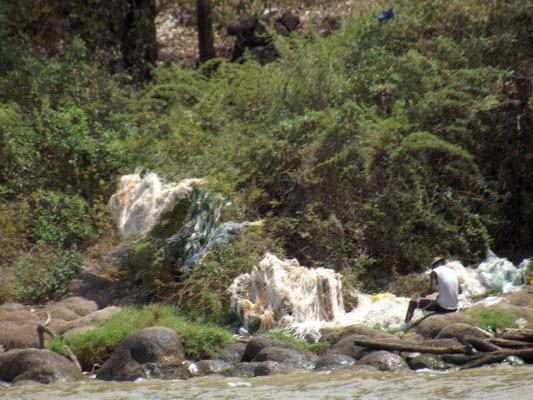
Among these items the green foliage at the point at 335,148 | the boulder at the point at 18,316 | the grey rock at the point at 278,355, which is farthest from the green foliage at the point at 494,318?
the boulder at the point at 18,316

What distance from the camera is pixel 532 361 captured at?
26.8 ft

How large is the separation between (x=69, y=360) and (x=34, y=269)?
3.55 metres

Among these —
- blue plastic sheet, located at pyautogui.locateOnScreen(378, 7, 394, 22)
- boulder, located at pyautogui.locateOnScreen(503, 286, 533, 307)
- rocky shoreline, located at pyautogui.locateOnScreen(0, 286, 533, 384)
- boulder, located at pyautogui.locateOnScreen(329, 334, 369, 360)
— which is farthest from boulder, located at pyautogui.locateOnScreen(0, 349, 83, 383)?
blue plastic sheet, located at pyautogui.locateOnScreen(378, 7, 394, 22)

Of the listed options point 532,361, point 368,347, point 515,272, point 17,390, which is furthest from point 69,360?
point 515,272

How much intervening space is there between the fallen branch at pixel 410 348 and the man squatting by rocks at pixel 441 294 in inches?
45.5

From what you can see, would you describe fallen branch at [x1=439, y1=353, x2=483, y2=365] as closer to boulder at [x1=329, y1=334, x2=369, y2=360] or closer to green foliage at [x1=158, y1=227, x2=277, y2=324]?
boulder at [x1=329, y1=334, x2=369, y2=360]

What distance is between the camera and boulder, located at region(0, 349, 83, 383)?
8242mm

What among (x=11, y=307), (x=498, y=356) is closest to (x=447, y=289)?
(x=498, y=356)

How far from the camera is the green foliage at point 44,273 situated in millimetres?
11539

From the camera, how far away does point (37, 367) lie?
830 cm

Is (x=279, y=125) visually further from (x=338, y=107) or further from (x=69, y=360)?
(x=69, y=360)

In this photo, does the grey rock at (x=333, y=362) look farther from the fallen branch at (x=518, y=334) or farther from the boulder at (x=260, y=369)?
the fallen branch at (x=518, y=334)

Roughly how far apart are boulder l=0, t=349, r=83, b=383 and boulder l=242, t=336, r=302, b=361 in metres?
1.85

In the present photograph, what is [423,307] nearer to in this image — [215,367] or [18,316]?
[215,367]
